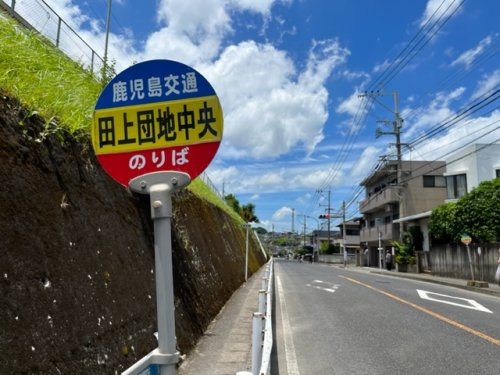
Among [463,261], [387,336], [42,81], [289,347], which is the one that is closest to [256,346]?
[42,81]

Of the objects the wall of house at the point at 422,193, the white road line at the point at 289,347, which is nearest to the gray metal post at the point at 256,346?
the white road line at the point at 289,347

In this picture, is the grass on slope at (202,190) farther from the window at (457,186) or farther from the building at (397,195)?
the window at (457,186)

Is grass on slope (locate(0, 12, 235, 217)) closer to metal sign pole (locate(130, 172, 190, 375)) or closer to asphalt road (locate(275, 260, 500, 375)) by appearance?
metal sign pole (locate(130, 172, 190, 375))

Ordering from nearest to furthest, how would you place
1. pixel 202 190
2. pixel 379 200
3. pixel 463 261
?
pixel 202 190
pixel 463 261
pixel 379 200

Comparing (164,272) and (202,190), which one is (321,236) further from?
(164,272)

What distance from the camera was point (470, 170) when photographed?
35.1m

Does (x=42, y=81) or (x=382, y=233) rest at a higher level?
(x=42, y=81)

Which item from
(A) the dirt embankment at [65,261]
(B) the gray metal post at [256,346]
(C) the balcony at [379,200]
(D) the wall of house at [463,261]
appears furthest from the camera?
(C) the balcony at [379,200]

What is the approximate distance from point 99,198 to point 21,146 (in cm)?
123

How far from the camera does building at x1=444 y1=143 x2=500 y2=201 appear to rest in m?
34.3

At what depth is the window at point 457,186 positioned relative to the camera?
117 ft

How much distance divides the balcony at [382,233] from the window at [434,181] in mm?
5221

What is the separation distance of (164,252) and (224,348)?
187 inches

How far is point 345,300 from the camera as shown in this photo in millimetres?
14047
